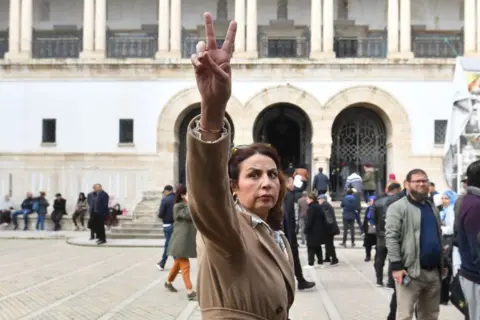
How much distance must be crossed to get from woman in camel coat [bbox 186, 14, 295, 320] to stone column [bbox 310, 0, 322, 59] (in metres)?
26.5

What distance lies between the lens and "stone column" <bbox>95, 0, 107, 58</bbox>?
1166 inches

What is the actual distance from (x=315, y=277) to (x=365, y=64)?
1709 centimetres

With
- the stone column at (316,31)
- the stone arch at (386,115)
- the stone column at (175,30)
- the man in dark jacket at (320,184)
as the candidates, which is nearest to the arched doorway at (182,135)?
the stone column at (175,30)

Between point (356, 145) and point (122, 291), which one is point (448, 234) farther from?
point (356, 145)

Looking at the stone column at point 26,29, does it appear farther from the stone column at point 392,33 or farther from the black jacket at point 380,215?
the black jacket at point 380,215

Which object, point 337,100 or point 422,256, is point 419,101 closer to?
point 337,100

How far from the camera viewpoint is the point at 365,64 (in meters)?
28.6

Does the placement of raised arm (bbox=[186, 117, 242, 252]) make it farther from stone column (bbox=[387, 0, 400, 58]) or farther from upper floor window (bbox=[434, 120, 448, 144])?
stone column (bbox=[387, 0, 400, 58])

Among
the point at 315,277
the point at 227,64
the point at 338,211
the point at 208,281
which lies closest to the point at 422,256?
the point at 208,281

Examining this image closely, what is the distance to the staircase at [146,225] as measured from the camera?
924 inches

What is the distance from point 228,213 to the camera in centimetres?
248

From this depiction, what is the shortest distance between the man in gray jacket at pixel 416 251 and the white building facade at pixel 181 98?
846 inches

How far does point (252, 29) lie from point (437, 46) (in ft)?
30.0

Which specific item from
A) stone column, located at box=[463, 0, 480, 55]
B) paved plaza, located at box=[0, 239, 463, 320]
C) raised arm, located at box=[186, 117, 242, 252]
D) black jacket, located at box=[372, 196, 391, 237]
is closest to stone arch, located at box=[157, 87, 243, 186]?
stone column, located at box=[463, 0, 480, 55]
